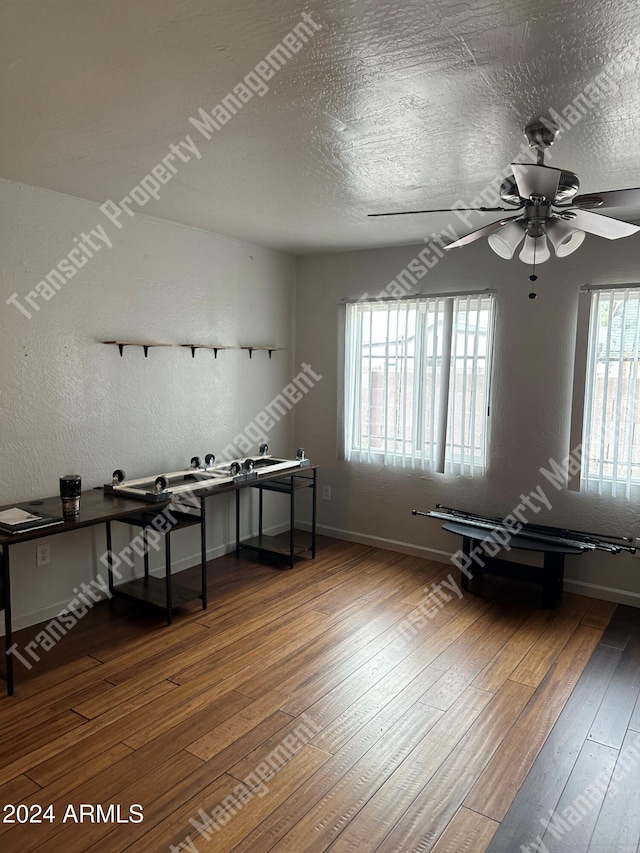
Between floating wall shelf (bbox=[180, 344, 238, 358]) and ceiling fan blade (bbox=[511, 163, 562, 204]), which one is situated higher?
ceiling fan blade (bbox=[511, 163, 562, 204])

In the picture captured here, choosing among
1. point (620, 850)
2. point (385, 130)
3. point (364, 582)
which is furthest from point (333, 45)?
point (364, 582)

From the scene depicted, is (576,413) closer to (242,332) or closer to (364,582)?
(364,582)

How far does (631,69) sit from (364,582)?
3.29 meters

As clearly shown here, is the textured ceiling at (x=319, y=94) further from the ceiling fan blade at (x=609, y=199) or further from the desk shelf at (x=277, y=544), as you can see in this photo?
the desk shelf at (x=277, y=544)

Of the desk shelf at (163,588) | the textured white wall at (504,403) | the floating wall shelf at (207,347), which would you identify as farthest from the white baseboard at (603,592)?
the floating wall shelf at (207,347)

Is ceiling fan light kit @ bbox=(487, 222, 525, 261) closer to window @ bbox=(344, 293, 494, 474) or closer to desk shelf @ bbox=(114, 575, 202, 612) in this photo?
window @ bbox=(344, 293, 494, 474)

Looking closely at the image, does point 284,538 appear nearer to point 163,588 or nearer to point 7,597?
point 163,588

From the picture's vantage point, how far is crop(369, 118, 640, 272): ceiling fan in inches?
77.0

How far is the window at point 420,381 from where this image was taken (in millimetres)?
4284

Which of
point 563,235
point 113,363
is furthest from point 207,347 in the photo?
point 563,235

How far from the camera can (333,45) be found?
5.69ft

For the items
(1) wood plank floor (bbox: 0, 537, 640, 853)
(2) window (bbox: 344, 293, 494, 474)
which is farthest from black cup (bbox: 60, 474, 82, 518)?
(2) window (bbox: 344, 293, 494, 474)

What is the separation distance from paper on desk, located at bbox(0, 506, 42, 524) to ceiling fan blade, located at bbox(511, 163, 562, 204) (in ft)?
8.34

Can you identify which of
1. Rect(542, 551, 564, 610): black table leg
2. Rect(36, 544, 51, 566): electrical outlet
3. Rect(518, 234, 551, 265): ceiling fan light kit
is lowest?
Rect(542, 551, 564, 610): black table leg
